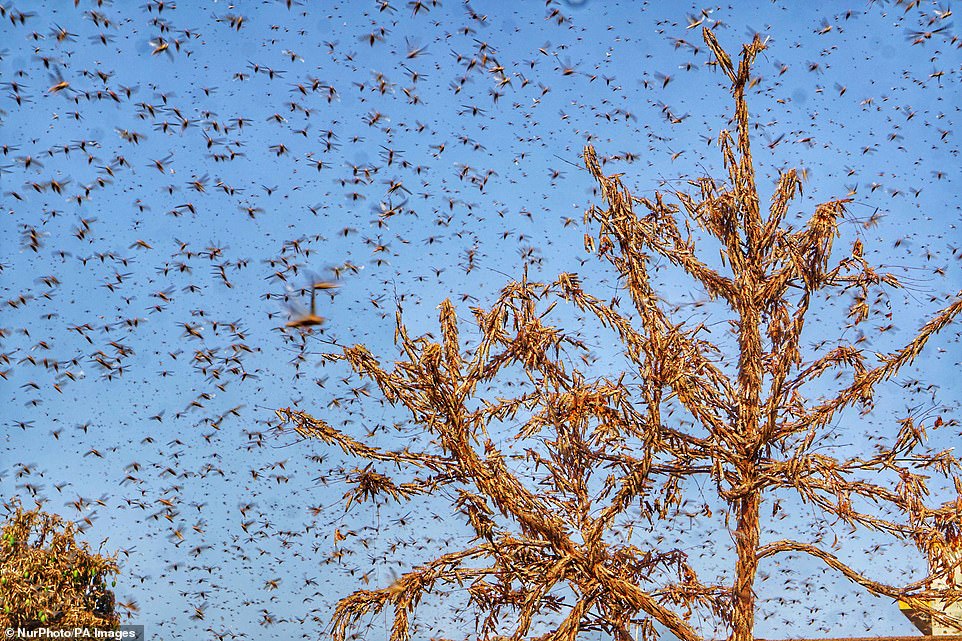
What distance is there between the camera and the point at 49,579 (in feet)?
49.5

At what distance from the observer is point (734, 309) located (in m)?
8.41

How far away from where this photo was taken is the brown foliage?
48.4ft

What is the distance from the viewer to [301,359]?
10.3m

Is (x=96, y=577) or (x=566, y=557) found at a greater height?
(x=96, y=577)

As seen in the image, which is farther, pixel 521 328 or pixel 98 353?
pixel 98 353

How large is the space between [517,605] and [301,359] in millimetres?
3679

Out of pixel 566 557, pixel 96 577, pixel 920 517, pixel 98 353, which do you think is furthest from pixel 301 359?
pixel 96 577

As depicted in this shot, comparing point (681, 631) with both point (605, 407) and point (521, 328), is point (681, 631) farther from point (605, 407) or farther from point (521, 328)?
point (521, 328)

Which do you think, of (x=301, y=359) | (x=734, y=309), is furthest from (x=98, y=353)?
(x=734, y=309)

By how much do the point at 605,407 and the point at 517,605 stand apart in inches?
66.3

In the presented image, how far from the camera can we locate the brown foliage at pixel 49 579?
14750 millimetres

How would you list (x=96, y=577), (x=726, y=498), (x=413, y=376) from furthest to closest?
1. (x=96, y=577)
2. (x=726, y=498)
3. (x=413, y=376)

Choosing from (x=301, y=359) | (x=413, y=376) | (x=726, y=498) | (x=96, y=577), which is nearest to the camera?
(x=413, y=376)

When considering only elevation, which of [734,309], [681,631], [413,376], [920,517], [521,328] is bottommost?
[681,631]
